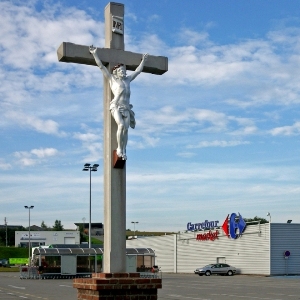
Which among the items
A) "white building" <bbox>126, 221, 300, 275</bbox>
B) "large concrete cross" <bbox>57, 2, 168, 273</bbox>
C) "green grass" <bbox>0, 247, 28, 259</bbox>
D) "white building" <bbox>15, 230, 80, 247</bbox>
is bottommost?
"green grass" <bbox>0, 247, 28, 259</bbox>

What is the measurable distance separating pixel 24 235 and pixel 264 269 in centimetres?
9079

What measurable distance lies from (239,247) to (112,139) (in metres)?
53.2

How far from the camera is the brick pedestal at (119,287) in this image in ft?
30.1

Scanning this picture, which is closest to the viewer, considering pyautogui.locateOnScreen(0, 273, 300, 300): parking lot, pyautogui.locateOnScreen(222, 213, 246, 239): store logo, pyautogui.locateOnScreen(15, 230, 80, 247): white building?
pyautogui.locateOnScreen(0, 273, 300, 300): parking lot

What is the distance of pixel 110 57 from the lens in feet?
33.5

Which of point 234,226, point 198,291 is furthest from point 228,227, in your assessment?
point 198,291

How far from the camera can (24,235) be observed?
456ft

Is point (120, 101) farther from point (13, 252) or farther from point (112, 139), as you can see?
point (13, 252)

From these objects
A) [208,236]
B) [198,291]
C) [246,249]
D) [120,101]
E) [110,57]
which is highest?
[110,57]

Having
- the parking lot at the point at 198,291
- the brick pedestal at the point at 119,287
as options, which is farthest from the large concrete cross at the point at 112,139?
the parking lot at the point at 198,291

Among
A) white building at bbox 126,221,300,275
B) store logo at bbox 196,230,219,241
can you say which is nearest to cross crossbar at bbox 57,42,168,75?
white building at bbox 126,221,300,275

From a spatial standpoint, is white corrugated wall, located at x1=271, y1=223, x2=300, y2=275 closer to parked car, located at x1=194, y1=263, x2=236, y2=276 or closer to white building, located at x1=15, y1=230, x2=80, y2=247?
parked car, located at x1=194, y1=263, x2=236, y2=276

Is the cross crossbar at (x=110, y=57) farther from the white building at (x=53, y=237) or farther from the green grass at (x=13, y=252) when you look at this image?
the green grass at (x=13, y=252)

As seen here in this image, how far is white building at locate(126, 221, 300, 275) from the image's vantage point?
5697 centimetres
